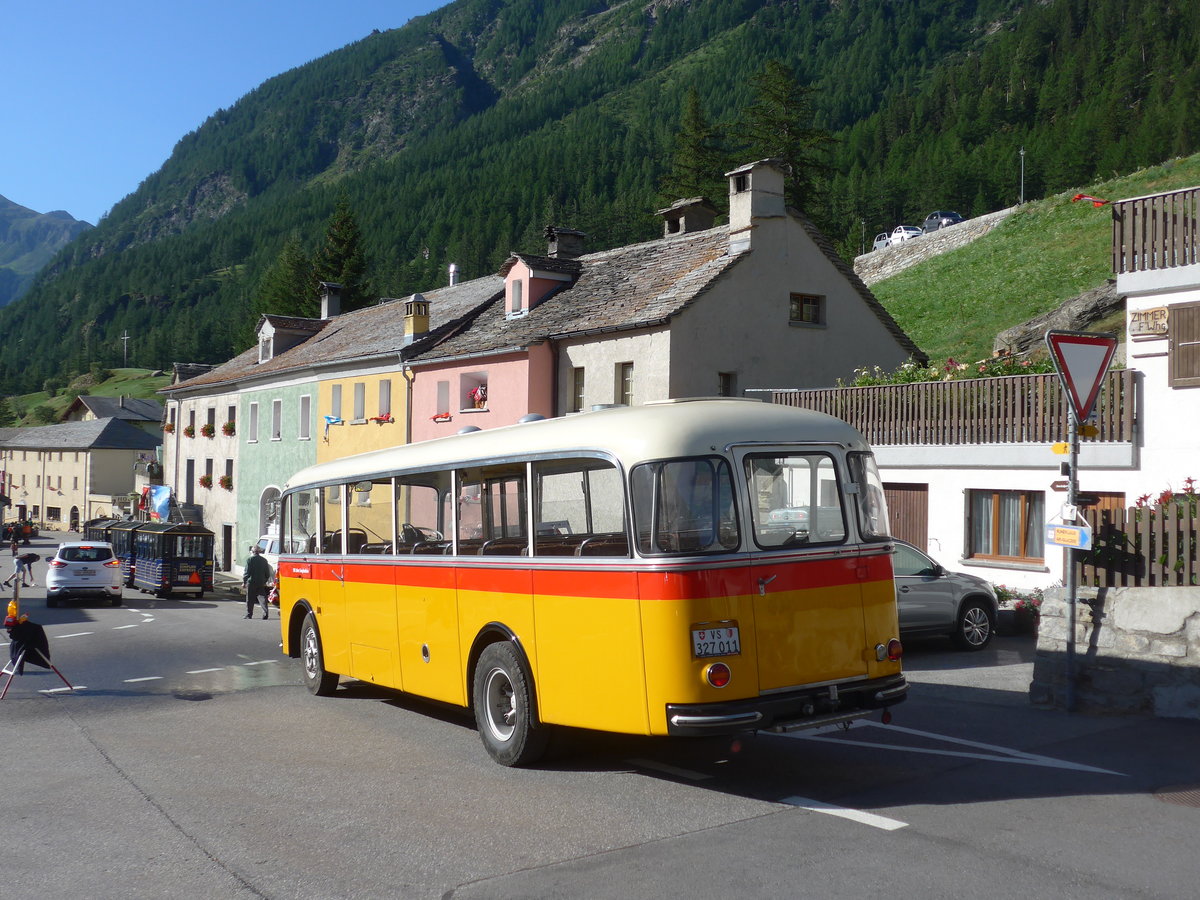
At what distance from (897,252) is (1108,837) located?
67215 millimetres

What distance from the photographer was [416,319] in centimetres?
3606

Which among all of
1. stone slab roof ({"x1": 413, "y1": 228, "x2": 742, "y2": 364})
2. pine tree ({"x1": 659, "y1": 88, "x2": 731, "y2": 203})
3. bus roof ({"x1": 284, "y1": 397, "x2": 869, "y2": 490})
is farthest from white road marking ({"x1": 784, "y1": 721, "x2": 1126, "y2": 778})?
pine tree ({"x1": 659, "y1": 88, "x2": 731, "y2": 203})

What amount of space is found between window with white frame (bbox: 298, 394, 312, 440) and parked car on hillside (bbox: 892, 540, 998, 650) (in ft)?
99.5

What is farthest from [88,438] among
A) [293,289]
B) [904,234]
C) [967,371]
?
[967,371]

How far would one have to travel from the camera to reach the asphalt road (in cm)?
604

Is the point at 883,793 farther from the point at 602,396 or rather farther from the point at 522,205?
the point at 522,205

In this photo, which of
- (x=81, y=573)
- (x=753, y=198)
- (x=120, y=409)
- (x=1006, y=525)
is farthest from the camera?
(x=120, y=409)

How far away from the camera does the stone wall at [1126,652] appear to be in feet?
31.9

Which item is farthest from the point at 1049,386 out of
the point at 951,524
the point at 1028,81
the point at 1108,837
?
the point at 1028,81

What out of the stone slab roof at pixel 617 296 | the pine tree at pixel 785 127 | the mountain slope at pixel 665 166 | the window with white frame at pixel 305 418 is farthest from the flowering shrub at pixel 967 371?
the mountain slope at pixel 665 166

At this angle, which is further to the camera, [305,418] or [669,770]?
[305,418]

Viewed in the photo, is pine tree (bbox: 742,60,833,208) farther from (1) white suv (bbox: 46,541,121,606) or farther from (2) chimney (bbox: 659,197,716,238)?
(1) white suv (bbox: 46,541,121,606)

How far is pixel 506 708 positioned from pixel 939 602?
8.33 m

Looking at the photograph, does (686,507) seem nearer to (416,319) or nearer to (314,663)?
(314,663)
